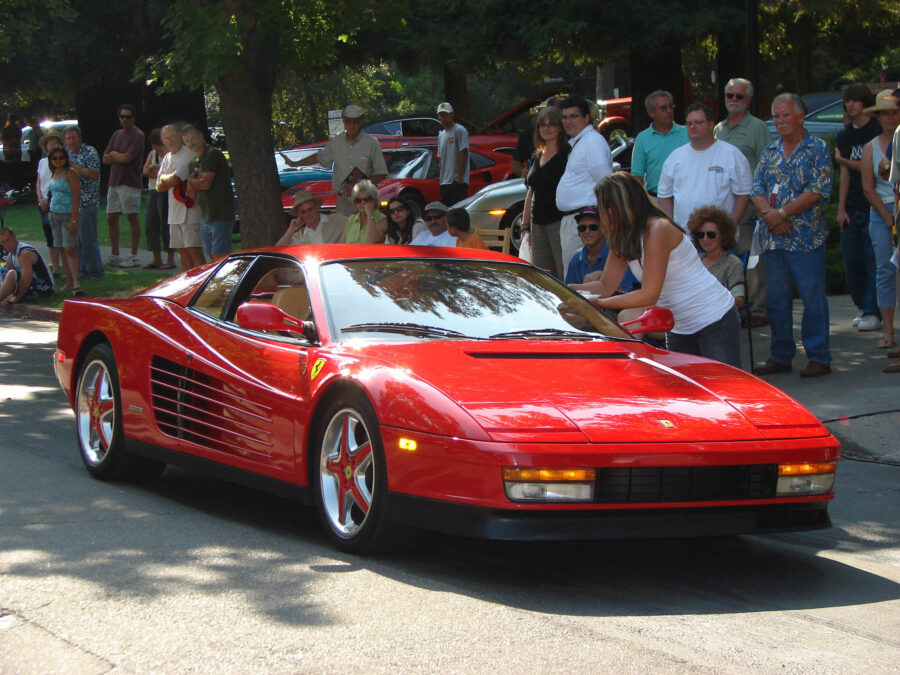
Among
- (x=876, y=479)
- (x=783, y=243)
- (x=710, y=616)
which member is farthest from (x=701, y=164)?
(x=710, y=616)

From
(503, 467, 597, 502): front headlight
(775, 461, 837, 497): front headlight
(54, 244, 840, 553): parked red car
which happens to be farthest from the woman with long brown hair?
(503, 467, 597, 502): front headlight

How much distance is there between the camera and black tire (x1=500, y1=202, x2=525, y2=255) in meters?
15.9

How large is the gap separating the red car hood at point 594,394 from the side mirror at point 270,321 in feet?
1.56

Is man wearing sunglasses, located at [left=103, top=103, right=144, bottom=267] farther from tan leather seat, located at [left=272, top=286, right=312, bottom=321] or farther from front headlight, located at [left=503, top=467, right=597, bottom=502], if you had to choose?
front headlight, located at [left=503, top=467, right=597, bottom=502]

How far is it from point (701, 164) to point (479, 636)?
5868 millimetres

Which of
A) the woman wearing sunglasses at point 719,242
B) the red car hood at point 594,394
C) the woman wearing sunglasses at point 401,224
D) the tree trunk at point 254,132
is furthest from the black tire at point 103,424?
the tree trunk at point 254,132

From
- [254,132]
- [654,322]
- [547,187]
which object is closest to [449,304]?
[654,322]

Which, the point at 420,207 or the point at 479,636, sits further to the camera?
the point at 420,207

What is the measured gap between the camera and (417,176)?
19.2m

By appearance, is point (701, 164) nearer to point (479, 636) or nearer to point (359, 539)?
point (359, 539)

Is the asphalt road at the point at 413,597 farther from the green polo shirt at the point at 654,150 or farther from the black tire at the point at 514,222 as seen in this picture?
the black tire at the point at 514,222

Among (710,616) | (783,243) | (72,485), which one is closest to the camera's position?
(710,616)

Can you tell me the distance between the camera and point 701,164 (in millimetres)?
9250

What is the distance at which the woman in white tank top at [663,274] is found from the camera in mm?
6699
